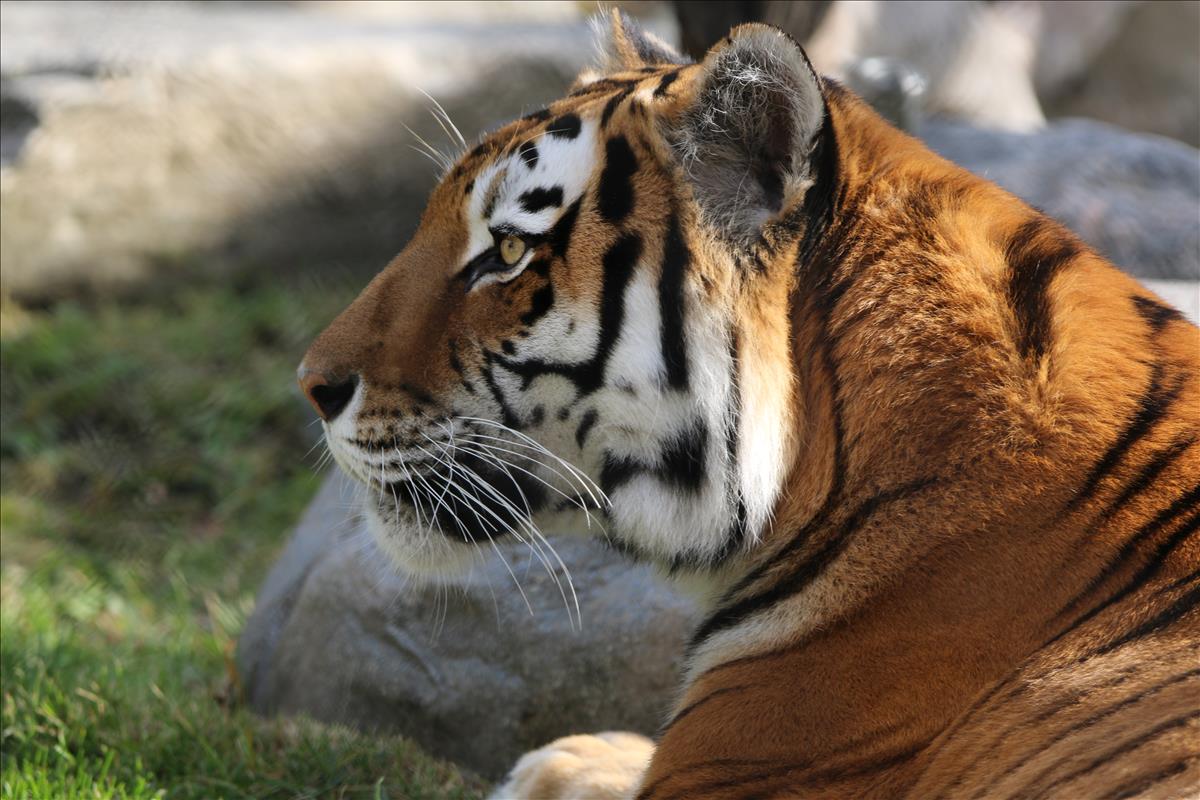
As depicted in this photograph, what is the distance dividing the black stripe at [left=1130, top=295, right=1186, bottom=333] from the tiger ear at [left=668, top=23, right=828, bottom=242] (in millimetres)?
397

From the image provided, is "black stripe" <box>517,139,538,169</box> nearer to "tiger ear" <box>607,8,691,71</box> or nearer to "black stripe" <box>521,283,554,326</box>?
"black stripe" <box>521,283,554,326</box>

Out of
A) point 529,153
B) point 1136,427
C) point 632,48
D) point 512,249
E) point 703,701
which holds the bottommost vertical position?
point 703,701

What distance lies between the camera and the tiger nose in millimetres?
1638

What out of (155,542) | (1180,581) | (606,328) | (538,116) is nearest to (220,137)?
(155,542)

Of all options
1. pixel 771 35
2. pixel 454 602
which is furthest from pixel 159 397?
pixel 771 35

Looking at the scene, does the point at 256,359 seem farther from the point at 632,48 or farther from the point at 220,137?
the point at 632,48

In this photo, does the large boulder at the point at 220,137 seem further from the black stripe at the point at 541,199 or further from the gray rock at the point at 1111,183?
the black stripe at the point at 541,199

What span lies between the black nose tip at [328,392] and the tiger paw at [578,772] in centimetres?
59

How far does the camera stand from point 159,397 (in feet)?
13.4

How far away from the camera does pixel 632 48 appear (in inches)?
73.9

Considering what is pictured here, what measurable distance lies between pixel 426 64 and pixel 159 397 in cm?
160

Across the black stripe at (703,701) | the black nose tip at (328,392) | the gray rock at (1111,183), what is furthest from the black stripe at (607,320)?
the gray rock at (1111,183)

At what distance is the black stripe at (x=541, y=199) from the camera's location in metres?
1.55

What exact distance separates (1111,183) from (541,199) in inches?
96.0
